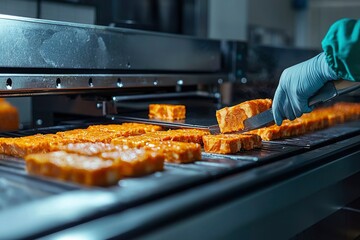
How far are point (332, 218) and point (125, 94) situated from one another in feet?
4.06

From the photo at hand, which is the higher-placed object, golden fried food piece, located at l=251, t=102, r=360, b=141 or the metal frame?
the metal frame

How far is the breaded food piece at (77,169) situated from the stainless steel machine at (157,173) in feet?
0.10

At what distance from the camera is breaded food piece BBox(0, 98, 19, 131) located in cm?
250

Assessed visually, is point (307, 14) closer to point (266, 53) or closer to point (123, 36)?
point (266, 53)

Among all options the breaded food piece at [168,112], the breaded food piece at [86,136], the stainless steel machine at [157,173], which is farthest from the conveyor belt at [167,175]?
the breaded food piece at [168,112]

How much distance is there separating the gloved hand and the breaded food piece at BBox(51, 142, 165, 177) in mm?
615

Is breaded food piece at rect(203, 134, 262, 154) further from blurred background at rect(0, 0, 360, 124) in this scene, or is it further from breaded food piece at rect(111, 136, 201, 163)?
blurred background at rect(0, 0, 360, 124)

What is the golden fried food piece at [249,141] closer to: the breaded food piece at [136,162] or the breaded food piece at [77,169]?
the breaded food piece at [136,162]

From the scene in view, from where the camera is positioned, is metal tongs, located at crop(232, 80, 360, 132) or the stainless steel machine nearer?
the stainless steel machine

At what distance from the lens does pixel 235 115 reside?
6.50ft

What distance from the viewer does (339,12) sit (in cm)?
652

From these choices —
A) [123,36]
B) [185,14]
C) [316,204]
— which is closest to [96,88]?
[123,36]

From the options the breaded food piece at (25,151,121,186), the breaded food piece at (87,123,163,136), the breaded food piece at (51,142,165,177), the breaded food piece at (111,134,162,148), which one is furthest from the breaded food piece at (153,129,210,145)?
the breaded food piece at (25,151,121,186)

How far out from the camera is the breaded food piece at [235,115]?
6.43 ft
